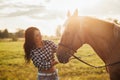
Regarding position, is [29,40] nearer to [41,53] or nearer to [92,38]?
[41,53]

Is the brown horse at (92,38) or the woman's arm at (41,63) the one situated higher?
the brown horse at (92,38)

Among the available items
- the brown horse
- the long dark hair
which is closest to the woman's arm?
the long dark hair

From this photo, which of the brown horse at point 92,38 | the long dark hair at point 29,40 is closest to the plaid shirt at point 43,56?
the long dark hair at point 29,40

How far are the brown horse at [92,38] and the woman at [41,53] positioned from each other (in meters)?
0.65

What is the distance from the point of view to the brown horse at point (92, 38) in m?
6.51

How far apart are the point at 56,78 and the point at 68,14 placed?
164 centimetres

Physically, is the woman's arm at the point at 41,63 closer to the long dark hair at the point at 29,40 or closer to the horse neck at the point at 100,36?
the long dark hair at the point at 29,40

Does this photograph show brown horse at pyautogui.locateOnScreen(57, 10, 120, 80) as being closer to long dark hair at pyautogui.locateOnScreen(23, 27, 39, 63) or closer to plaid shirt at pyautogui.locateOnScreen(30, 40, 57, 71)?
plaid shirt at pyautogui.locateOnScreen(30, 40, 57, 71)

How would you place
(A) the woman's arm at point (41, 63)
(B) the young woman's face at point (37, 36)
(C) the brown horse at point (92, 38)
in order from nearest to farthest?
(C) the brown horse at point (92, 38) < (A) the woman's arm at point (41, 63) < (B) the young woman's face at point (37, 36)

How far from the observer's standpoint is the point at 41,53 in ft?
24.2

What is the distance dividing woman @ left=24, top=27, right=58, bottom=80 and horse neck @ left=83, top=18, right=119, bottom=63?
3.63ft

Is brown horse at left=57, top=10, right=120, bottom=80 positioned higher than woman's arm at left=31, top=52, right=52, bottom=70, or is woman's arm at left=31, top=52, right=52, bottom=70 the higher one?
brown horse at left=57, top=10, right=120, bottom=80

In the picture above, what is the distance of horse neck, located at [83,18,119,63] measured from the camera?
655 centimetres

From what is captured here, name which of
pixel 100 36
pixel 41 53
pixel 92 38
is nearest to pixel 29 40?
pixel 41 53
